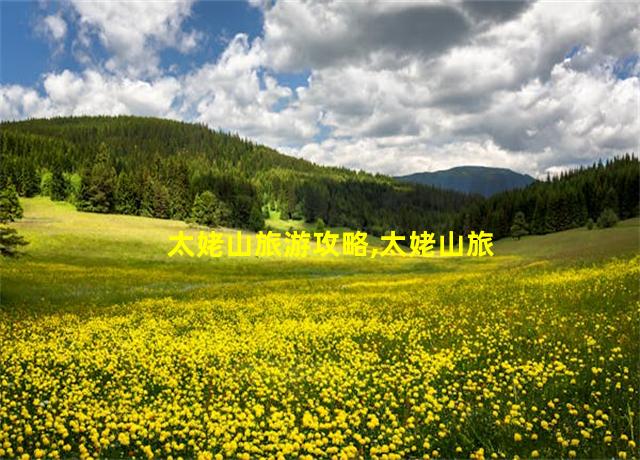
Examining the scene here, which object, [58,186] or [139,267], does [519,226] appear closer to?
[139,267]

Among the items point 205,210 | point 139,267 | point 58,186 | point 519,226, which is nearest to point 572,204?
point 519,226

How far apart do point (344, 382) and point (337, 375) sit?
66 centimetres

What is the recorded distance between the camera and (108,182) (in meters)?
119

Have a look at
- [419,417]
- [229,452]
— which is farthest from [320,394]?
[229,452]

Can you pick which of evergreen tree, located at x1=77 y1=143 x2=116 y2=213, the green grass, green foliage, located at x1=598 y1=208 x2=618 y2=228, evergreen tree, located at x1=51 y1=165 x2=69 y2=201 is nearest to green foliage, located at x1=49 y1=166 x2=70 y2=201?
evergreen tree, located at x1=51 y1=165 x2=69 y2=201

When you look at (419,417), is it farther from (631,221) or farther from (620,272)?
(631,221)

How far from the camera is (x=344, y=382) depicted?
34.4 ft

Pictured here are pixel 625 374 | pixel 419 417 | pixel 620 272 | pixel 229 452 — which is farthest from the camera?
pixel 620 272

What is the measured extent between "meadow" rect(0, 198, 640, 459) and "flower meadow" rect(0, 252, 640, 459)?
5 cm

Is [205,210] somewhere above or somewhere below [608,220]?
above

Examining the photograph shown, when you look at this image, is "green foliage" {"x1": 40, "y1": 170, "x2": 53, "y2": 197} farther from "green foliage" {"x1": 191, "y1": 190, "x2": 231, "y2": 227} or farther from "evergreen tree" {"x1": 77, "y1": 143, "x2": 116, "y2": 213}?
"green foliage" {"x1": 191, "y1": 190, "x2": 231, "y2": 227}

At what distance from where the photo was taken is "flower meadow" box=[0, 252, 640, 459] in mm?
7305

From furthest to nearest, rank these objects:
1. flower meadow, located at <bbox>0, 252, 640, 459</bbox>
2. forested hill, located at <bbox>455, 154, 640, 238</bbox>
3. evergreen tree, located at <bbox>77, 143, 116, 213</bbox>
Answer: forested hill, located at <bbox>455, 154, 640, 238</bbox> → evergreen tree, located at <bbox>77, 143, 116, 213</bbox> → flower meadow, located at <bbox>0, 252, 640, 459</bbox>

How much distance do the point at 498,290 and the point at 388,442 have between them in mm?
18639
